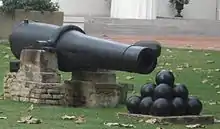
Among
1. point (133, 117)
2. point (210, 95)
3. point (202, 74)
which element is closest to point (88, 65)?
point (133, 117)

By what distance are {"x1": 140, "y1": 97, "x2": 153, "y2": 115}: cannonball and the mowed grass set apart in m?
0.30

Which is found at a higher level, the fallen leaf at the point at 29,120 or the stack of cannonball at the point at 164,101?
the stack of cannonball at the point at 164,101

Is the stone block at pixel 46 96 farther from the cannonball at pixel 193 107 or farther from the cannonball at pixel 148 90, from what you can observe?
the cannonball at pixel 193 107

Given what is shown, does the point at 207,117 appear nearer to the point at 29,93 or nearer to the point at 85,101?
the point at 85,101

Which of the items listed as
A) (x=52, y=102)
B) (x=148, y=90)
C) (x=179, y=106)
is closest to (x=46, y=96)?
(x=52, y=102)

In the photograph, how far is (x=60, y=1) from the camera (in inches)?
1288

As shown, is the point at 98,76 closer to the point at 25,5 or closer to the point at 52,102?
the point at 52,102

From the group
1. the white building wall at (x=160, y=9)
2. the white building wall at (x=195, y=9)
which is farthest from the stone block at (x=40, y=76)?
the white building wall at (x=195, y=9)

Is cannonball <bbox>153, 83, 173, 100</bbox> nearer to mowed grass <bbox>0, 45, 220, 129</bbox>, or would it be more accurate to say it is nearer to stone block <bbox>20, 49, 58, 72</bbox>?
mowed grass <bbox>0, 45, 220, 129</bbox>

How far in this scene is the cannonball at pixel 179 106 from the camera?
31.0 ft

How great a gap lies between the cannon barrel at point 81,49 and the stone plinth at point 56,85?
0.15 m

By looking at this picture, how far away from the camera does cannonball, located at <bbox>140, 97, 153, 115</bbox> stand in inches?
375

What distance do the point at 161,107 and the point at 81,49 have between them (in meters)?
1.74

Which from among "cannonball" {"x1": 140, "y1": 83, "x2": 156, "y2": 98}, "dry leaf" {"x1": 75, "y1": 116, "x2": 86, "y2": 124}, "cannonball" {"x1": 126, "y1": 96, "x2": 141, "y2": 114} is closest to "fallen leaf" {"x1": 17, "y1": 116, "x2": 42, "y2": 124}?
"dry leaf" {"x1": 75, "y1": 116, "x2": 86, "y2": 124}
